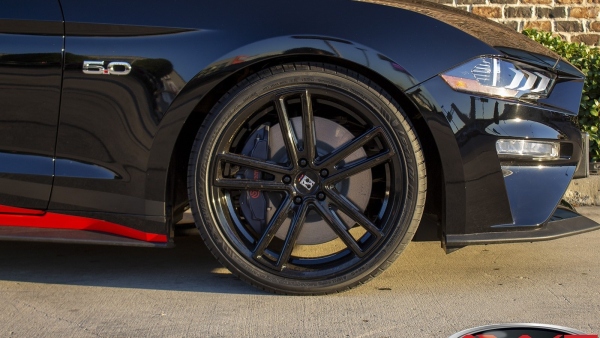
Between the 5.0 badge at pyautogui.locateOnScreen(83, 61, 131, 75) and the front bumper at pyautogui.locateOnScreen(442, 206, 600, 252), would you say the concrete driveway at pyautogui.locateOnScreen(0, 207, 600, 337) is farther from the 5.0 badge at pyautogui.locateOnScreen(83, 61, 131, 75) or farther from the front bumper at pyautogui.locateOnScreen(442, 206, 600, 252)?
the 5.0 badge at pyautogui.locateOnScreen(83, 61, 131, 75)

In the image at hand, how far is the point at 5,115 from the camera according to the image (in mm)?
3578

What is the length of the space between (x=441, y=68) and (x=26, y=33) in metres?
1.68

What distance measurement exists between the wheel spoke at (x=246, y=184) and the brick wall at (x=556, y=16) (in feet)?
13.9

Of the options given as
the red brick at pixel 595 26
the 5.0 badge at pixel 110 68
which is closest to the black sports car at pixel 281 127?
the 5.0 badge at pixel 110 68

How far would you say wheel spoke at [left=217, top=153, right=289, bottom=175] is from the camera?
3607mm

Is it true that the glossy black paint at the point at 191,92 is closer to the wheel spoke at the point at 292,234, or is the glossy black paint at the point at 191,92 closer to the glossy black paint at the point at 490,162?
the glossy black paint at the point at 490,162

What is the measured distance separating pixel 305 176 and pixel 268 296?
0.53 m

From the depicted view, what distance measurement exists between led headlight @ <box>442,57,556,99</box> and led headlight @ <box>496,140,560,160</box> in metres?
0.19

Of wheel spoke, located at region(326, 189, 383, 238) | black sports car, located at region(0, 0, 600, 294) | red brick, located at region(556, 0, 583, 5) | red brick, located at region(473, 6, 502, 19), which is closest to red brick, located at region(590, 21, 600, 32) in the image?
red brick, located at region(556, 0, 583, 5)

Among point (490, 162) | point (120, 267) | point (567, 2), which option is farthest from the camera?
point (567, 2)

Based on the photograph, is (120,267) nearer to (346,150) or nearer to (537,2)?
(346,150)

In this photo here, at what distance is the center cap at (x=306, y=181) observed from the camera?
3.62 meters

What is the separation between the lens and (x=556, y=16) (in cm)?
736

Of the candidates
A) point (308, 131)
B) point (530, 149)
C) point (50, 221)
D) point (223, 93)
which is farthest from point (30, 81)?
point (530, 149)
